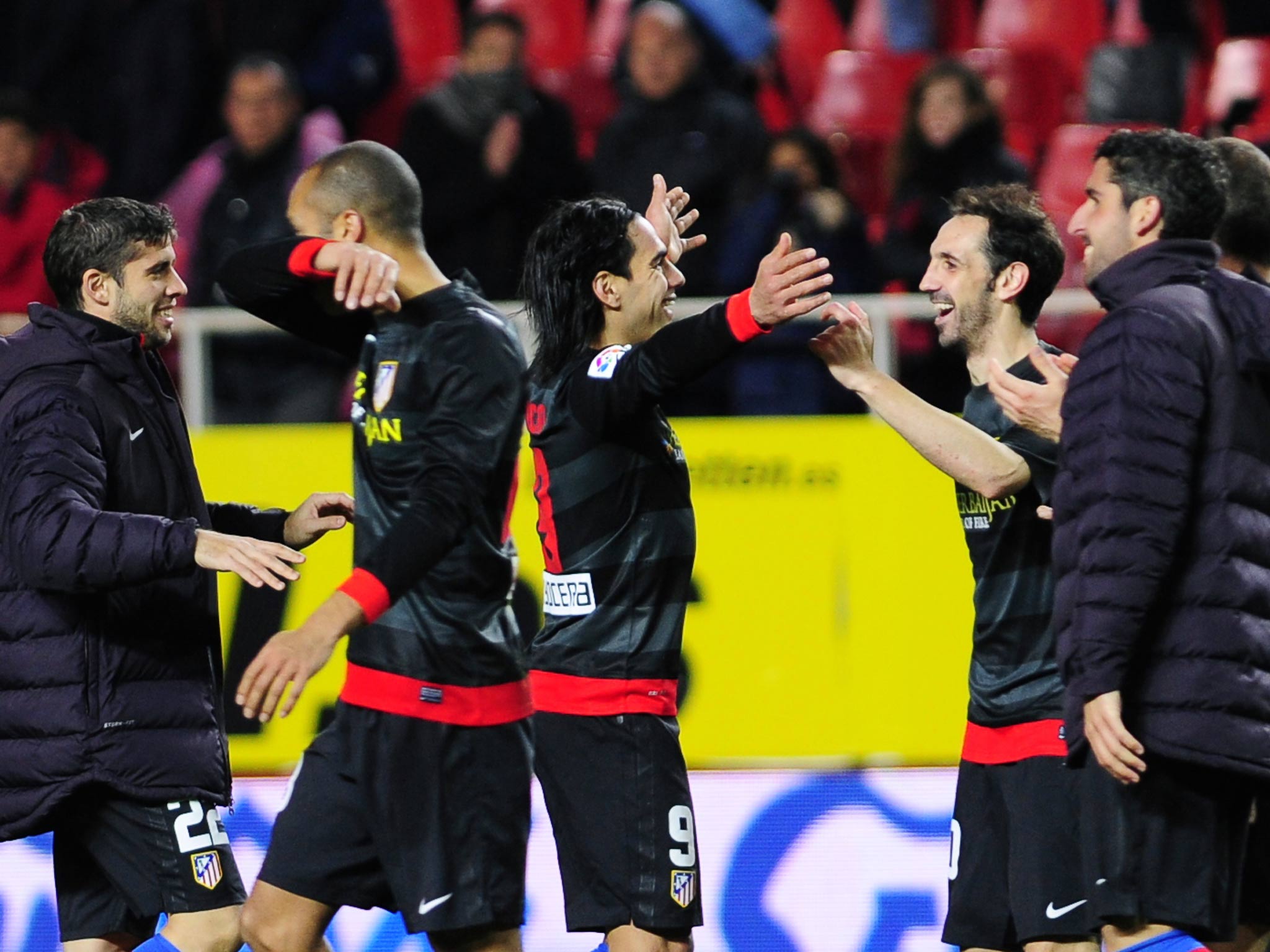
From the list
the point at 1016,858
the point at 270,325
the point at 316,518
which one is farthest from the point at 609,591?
the point at 270,325

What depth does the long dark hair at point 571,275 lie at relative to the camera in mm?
4512

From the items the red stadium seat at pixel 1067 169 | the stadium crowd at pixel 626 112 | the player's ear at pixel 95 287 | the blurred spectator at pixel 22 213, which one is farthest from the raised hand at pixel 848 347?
the blurred spectator at pixel 22 213

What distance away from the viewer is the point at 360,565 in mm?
4035

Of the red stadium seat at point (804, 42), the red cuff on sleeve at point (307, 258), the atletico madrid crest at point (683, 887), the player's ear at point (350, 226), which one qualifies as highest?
the red stadium seat at point (804, 42)

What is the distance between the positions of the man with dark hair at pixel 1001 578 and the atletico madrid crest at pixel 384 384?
1.04 metres

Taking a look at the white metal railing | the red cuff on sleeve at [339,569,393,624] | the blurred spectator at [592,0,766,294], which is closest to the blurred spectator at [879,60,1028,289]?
the blurred spectator at [592,0,766,294]

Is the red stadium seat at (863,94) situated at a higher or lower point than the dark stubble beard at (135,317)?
higher

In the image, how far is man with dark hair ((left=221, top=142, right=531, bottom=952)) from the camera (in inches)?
174

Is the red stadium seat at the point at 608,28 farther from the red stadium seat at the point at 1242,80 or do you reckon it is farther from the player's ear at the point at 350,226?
the player's ear at the point at 350,226

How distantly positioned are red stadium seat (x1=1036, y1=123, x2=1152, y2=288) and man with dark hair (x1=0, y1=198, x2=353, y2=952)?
→ 5.04 metres

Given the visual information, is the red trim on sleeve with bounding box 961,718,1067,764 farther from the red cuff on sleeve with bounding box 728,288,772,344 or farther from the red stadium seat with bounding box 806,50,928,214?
the red stadium seat with bounding box 806,50,928,214

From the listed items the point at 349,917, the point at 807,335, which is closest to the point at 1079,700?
the point at 349,917

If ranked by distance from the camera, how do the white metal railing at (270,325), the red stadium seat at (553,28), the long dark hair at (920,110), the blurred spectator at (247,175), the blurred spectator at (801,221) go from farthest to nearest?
1. the red stadium seat at (553,28)
2. the blurred spectator at (247,175)
3. the long dark hair at (920,110)
4. the blurred spectator at (801,221)
5. the white metal railing at (270,325)

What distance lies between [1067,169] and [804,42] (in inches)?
66.7
